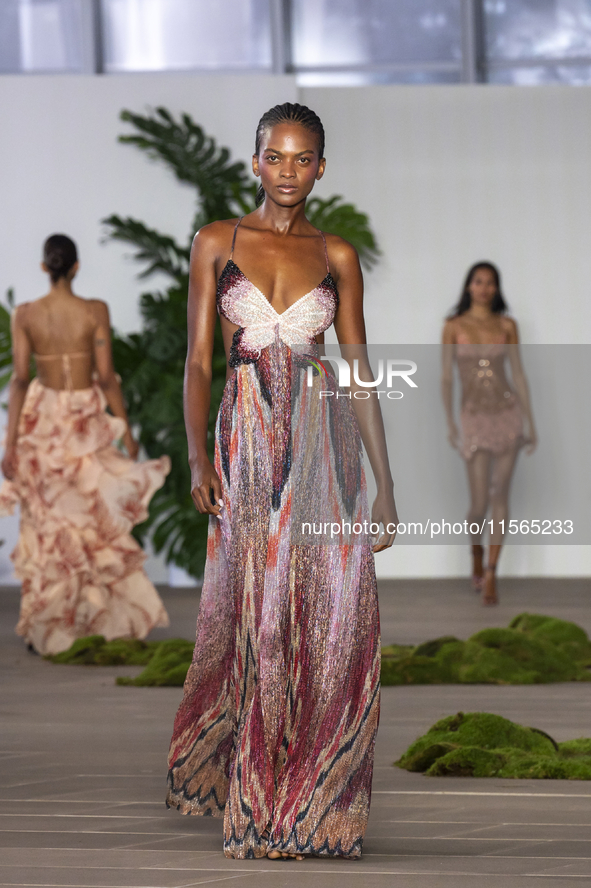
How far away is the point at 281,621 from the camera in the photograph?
239cm

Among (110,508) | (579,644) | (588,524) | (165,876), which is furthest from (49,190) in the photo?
(165,876)

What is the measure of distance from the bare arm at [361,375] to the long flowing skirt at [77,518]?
3.01m

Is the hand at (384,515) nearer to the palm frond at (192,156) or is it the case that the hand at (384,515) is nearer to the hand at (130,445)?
the hand at (130,445)

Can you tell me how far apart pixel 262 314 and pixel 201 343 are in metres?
0.13

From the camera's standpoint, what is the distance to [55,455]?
214 inches

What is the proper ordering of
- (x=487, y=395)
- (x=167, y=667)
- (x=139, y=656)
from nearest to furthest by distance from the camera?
(x=167, y=667) → (x=139, y=656) → (x=487, y=395)

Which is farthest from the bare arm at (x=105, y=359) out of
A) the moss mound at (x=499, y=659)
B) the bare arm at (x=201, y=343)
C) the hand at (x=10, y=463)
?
the bare arm at (x=201, y=343)

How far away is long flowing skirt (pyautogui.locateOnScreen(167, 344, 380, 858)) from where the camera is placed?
91.8 inches

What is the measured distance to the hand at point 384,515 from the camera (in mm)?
2492

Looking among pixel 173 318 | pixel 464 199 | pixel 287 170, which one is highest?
pixel 464 199

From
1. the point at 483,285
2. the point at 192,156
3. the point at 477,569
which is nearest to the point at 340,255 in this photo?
the point at 483,285

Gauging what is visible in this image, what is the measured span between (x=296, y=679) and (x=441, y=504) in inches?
20.5

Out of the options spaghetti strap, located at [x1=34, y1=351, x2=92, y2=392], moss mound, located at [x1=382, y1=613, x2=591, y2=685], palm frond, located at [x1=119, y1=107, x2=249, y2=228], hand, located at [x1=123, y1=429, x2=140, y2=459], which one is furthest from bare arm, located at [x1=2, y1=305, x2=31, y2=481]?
palm frond, located at [x1=119, y1=107, x2=249, y2=228]

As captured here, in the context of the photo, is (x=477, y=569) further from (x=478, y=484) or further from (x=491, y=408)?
(x=491, y=408)
